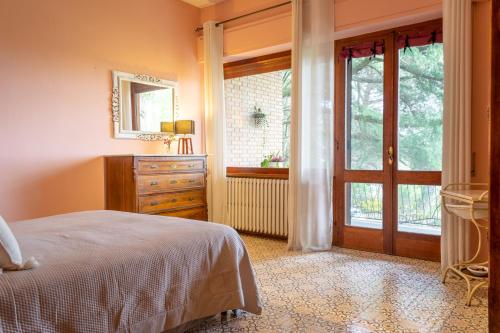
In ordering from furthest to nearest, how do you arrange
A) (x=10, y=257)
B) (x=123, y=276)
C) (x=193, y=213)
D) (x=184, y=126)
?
(x=184, y=126), (x=193, y=213), (x=123, y=276), (x=10, y=257)

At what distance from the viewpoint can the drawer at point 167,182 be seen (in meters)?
3.74

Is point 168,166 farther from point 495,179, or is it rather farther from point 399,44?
point 495,179

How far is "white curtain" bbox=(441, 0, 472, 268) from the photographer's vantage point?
310 cm

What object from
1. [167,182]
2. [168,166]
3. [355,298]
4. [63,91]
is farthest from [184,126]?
[355,298]

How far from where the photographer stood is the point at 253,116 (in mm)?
5195

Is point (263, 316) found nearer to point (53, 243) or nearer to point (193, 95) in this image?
point (53, 243)

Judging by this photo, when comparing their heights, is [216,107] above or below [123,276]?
above

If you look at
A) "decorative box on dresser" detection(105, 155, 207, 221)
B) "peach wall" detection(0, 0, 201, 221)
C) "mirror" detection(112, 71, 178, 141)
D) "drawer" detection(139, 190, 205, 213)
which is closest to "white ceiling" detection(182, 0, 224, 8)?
"peach wall" detection(0, 0, 201, 221)

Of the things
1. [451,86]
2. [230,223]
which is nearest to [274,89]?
[230,223]

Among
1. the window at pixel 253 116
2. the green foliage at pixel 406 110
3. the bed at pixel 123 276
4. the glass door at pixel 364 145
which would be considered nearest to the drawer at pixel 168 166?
the window at pixel 253 116

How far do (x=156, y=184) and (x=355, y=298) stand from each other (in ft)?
7.35

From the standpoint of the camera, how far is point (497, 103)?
44.2 inches

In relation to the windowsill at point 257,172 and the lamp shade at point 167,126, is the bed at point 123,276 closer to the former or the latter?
the lamp shade at point 167,126

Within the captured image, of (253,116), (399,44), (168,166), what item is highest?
(399,44)
